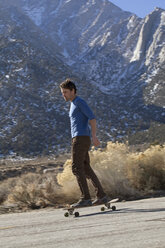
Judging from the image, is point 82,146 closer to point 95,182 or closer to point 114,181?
point 95,182

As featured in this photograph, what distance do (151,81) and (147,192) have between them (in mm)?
109711

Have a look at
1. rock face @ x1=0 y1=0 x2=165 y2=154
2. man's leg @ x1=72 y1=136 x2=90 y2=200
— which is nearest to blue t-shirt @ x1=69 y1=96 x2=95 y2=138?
man's leg @ x1=72 y1=136 x2=90 y2=200

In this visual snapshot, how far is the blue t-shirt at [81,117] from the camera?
5855mm

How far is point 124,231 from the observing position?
374cm

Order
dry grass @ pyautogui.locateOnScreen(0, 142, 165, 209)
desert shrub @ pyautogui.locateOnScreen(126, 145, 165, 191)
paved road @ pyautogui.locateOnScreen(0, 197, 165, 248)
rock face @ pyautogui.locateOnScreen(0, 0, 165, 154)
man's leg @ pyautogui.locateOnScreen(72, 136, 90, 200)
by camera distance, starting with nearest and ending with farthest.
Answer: paved road @ pyautogui.locateOnScreen(0, 197, 165, 248)
man's leg @ pyautogui.locateOnScreen(72, 136, 90, 200)
dry grass @ pyautogui.locateOnScreen(0, 142, 165, 209)
desert shrub @ pyautogui.locateOnScreen(126, 145, 165, 191)
rock face @ pyautogui.locateOnScreen(0, 0, 165, 154)

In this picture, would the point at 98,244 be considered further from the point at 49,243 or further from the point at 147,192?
the point at 147,192

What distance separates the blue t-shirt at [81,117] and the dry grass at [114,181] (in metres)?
2.79

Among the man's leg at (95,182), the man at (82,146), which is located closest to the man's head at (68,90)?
the man at (82,146)

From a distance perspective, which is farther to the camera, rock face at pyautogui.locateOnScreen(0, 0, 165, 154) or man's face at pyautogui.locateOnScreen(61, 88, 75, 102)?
rock face at pyautogui.locateOnScreen(0, 0, 165, 154)

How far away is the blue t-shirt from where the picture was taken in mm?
5855

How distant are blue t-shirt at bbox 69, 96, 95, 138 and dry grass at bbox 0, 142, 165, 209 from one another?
2.79m

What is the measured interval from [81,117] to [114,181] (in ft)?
9.87

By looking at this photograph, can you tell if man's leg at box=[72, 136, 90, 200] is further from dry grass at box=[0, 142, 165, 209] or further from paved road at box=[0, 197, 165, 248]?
dry grass at box=[0, 142, 165, 209]

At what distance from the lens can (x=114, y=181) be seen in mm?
8500
